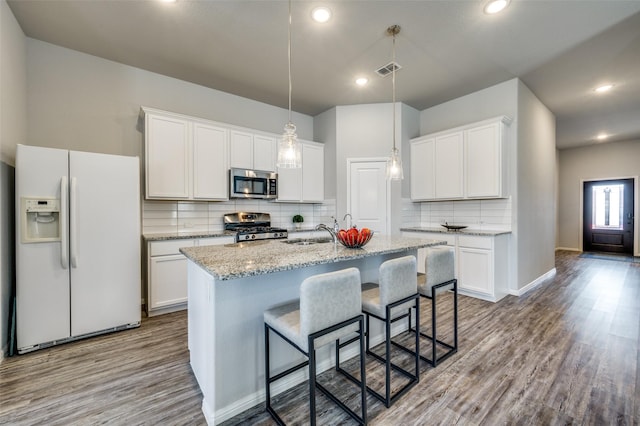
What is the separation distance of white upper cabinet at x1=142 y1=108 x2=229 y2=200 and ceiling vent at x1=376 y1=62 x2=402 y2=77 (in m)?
2.24

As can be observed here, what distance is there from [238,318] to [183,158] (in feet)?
8.57

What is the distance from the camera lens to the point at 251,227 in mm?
4230

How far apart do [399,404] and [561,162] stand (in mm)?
9393

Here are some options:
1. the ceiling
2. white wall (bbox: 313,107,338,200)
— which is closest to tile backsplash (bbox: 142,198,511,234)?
white wall (bbox: 313,107,338,200)

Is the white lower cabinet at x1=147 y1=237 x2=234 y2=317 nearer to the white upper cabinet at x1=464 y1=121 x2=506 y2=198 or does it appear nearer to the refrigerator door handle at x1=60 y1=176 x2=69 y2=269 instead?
the refrigerator door handle at x1=60 y1=176 x2=69 y2=269

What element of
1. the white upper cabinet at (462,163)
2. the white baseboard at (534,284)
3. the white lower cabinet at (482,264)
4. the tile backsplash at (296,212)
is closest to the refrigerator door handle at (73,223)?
the tile backsplash at (296,212)

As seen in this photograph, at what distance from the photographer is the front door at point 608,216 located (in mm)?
7082

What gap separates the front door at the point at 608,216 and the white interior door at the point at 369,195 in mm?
6939

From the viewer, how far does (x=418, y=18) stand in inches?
104

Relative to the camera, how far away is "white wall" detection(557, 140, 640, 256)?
275 inches

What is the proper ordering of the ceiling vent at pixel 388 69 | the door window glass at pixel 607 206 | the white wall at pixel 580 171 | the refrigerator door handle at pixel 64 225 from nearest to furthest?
the refrigerator door handle at pixel 64 225, the ceiling vent at pixel 388 69, the white wall at pixel 580 171, the door window glass at pixel 607 206

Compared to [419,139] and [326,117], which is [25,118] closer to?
[326,117]

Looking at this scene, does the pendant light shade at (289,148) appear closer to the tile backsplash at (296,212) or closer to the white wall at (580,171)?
the tile backsplash at (296,212)

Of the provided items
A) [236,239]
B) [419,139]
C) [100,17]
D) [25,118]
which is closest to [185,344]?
[236,239]
